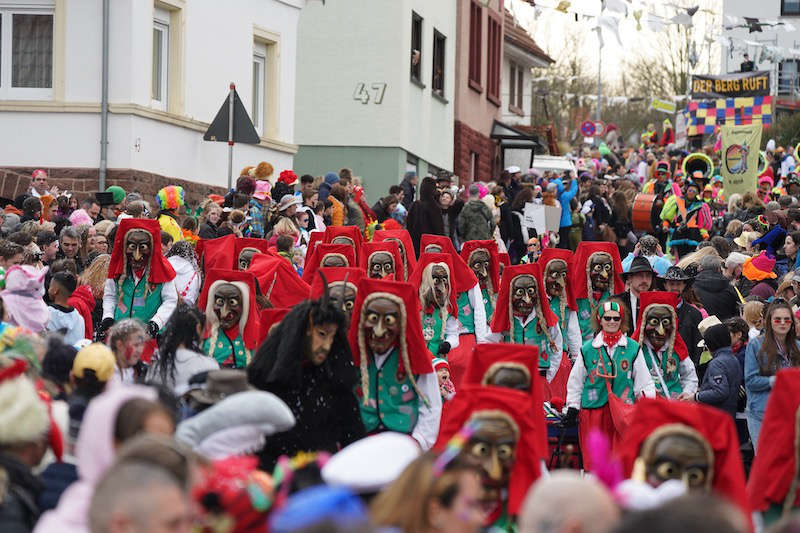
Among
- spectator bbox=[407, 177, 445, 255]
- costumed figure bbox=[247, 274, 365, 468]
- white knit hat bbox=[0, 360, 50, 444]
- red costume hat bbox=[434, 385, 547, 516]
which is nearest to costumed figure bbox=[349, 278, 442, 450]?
costumed figure bbox=[247, 274, 365, 468]

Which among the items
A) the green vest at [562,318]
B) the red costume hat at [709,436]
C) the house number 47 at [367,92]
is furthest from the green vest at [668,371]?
the house number 47 at [367,92]

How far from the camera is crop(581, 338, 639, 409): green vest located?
12.2 meters

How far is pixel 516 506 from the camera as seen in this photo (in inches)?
307

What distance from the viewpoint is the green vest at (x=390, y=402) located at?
10.2 metres

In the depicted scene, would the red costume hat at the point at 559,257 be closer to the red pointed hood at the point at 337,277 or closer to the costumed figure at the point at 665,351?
the red pointed hood at the point at 337,277

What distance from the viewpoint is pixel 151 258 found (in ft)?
44.8

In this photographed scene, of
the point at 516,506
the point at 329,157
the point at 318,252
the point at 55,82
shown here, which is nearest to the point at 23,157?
the point at 55,82

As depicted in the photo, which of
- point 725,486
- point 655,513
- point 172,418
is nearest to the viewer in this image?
point 655,513

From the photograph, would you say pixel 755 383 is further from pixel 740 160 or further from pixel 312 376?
pixel 740 160

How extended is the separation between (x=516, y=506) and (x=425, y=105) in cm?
2697

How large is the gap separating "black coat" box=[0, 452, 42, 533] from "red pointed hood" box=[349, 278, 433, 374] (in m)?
4.03

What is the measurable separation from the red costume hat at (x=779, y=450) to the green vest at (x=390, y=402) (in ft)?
8.80

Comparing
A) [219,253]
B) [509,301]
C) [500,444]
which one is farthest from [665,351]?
[500,444]

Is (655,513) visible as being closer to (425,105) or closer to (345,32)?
(345,32)
